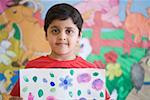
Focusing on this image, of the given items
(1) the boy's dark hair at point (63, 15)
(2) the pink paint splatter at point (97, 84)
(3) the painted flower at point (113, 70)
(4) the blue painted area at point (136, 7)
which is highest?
(4) the blue painted area at point (136, 7)

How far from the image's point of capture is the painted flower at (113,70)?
4.67ft

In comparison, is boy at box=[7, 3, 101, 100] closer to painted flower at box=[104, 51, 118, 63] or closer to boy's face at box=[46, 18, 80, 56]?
boy's face at box=[46, 18, 80, 56]

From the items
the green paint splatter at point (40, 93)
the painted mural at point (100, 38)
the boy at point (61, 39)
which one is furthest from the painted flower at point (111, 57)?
the green paint splatter at point (40, 93)

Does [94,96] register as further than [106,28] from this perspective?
No

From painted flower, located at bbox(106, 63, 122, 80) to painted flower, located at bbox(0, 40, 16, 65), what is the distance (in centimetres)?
46

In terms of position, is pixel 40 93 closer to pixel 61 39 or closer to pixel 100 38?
pixel 61 39

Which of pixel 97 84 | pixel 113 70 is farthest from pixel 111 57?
pixel 97 84

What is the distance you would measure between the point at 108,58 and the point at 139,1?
322 millimetres

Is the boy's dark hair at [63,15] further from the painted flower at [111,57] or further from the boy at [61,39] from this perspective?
the painted flower at [111,57]

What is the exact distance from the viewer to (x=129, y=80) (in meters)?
1.44

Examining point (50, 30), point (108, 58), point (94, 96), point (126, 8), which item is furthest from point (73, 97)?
point (126, 8)

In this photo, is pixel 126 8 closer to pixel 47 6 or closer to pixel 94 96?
pixel 47 6

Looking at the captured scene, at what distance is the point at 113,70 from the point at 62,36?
47 centimetres

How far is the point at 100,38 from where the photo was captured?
4.65 ft
